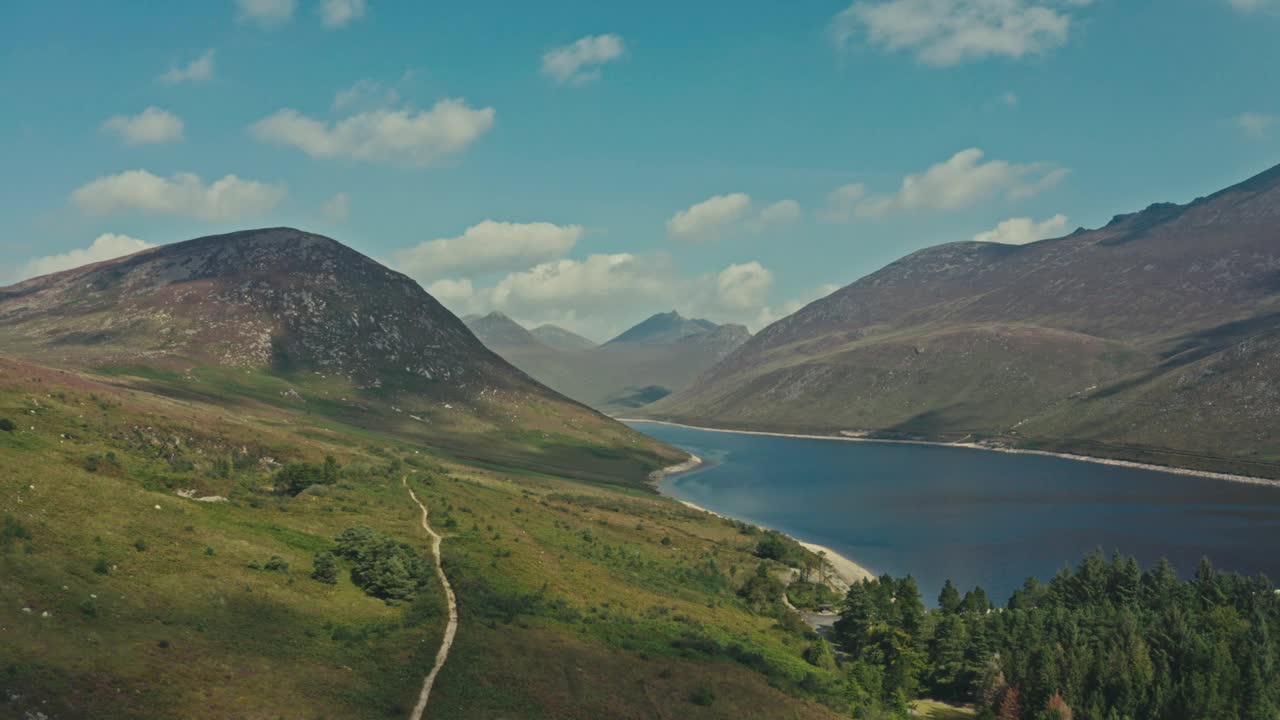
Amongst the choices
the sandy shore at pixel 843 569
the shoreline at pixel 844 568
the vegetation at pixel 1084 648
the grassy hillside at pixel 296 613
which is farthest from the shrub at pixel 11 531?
the sandy shore at pixel 843 569

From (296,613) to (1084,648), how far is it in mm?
75381

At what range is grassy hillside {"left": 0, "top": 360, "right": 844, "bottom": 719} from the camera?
1473 inches

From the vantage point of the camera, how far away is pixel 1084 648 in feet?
260

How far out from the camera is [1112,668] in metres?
75.2

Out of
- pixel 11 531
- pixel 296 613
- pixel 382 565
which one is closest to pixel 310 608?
pixel 296 613

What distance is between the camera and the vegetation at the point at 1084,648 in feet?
239

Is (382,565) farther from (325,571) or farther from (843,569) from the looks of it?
(843,569)

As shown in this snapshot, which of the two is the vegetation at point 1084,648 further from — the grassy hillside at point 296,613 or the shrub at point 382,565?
the shrub at point 382,565

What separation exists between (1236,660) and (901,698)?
118 ft

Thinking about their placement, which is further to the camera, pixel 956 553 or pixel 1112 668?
pixel 956 553

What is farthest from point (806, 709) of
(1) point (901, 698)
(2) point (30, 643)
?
(2) point (30, 643)

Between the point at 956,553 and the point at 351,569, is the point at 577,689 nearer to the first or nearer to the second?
the point at 351,569

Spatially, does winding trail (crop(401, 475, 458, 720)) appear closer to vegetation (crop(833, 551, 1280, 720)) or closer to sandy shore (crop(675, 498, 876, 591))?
vegetation (crop(833, 551, 1280, 720))

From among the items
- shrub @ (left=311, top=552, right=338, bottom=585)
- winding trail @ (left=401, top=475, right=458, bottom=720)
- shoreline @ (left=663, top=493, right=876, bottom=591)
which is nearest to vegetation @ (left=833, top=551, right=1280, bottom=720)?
shoreline @ (left=663, top=493, right=876, bottom=591)
